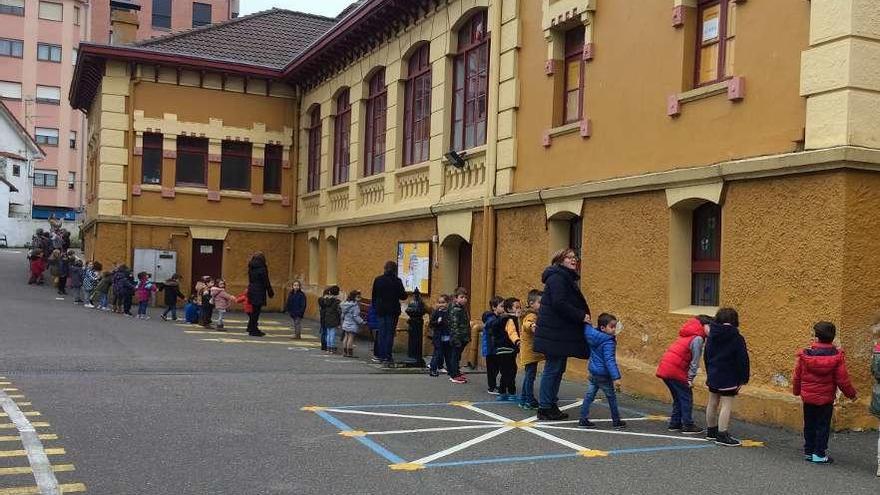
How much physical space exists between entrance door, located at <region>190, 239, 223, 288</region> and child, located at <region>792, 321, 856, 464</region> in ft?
66.0

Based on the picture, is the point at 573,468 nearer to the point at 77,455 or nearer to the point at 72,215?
the point at 77,455

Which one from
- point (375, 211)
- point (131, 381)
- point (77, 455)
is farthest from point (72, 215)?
point (77, 455)

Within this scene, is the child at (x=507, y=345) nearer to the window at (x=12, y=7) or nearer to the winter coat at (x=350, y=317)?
the winter coat at (x=350, y=317)

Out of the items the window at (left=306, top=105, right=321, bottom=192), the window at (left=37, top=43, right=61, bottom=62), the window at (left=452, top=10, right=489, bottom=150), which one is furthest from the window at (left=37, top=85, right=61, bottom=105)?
the window at (left=452, top=10, right=489, bottom=150)

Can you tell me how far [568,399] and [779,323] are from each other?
2925 mm

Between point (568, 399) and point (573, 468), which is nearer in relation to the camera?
point (573, 468)

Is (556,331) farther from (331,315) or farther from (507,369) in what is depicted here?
(331,315)

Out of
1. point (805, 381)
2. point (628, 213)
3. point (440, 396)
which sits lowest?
point (440, 396)

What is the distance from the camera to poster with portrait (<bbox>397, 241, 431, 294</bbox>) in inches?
683

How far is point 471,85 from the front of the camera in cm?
1656

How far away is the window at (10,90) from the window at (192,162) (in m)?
46.9

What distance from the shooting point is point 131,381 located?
36.8 ft

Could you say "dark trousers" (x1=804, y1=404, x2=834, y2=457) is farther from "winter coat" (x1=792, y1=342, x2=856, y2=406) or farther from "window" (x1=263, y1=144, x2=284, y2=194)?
"window" (x1=263, y1=144, x2=284, y2=194)

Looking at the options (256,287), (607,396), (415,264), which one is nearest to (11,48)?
(256,287)
